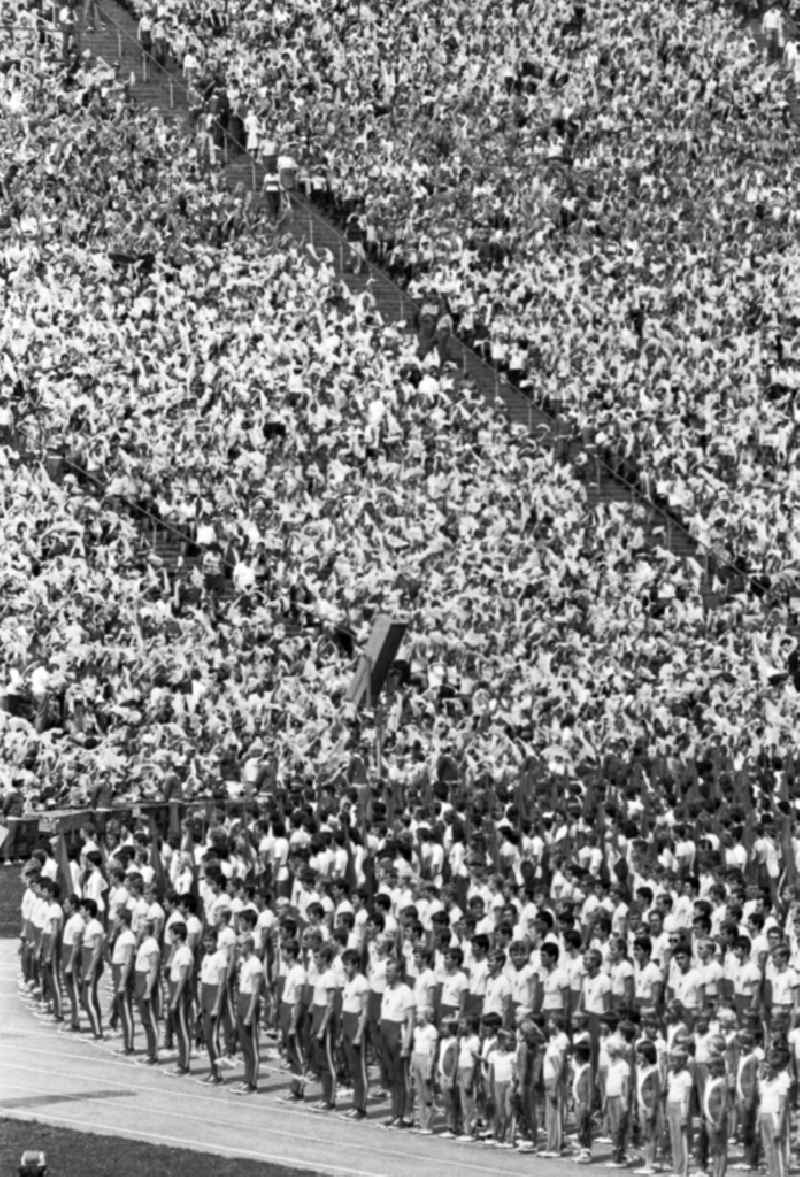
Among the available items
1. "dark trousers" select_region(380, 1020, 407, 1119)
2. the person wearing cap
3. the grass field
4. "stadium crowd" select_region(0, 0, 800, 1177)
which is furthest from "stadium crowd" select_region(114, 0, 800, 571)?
the grass field

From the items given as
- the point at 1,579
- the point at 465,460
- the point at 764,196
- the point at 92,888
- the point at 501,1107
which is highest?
the point at 764,196

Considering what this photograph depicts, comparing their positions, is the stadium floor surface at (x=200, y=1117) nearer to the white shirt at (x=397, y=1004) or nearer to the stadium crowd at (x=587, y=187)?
the white shirt at (x=397, y=1004)

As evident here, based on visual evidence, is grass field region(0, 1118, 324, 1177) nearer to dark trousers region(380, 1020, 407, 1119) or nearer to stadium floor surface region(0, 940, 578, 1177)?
stadium floor surface region(0, 940, 578, 1177)

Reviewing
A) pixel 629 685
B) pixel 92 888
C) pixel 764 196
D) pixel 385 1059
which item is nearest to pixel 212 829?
pixel 92 888

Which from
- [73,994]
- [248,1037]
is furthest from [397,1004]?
[73,994]

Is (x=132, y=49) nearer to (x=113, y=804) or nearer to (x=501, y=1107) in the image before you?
(x=113, y=804)

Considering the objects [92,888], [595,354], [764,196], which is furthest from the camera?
[764,196]

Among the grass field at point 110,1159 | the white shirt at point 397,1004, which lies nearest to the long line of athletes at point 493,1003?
the white shirt at point 397,1004
